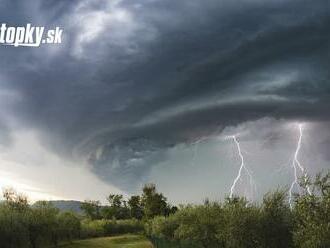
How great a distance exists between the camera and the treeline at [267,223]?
173 ft

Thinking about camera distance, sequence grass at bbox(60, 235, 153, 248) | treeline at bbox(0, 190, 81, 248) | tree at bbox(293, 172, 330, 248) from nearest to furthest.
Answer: tree at bbox(293, 172, 330, 248), treeline at bbox(0, 190, 81, 248), grass at bbox(60, 235, 153, 248)

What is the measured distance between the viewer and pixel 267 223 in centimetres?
6862

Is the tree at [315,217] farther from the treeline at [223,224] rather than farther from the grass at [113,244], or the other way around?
the grass at [113,244]

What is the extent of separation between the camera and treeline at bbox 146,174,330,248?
52719 mm

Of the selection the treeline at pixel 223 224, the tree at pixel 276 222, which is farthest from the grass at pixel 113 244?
the tree at pixel 276 222

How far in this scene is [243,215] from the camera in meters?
71.8

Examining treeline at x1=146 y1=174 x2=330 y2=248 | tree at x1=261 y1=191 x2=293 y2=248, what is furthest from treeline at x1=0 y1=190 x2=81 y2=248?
tree at x1=261 y1=191 x2=293 y2=248

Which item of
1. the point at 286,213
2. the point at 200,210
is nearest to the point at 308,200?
the point at 286,213

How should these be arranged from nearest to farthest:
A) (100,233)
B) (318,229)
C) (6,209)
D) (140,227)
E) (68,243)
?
(318,229)
(6,209)
(68,243)
(100,233)
(140,227)

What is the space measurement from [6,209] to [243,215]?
50.2 m

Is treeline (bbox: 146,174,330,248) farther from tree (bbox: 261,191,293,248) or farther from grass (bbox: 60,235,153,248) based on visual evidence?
grass (bbox: 60,235,153,248)

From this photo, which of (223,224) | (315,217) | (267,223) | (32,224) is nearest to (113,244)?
(32,224)

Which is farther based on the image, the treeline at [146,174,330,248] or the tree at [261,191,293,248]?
the tree at [261,191,293,248]

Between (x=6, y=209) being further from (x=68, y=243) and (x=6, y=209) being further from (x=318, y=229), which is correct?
(x=318, y=229)
